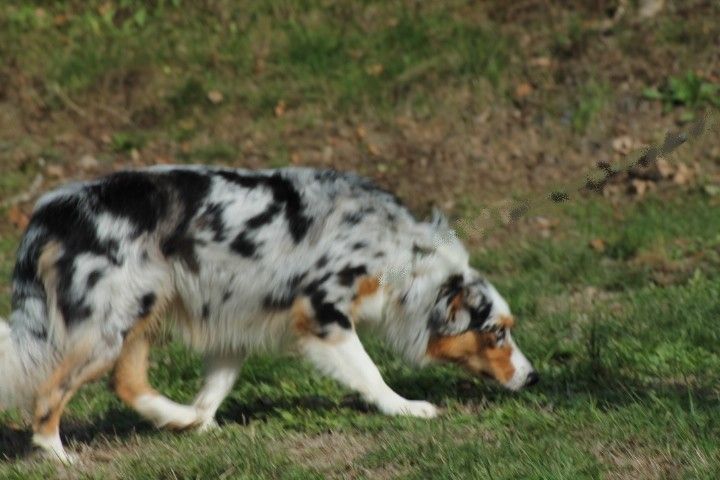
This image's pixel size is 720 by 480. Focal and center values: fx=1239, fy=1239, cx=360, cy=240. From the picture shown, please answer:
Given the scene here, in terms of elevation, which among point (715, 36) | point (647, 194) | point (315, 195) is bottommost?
point (647, 194)

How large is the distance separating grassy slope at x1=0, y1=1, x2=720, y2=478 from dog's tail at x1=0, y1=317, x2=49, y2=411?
0.31 metres

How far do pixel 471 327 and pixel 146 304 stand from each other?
171 centimetres

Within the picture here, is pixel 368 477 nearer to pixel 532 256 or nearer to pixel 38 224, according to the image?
pixel 38 224

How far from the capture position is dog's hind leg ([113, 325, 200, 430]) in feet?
19.6

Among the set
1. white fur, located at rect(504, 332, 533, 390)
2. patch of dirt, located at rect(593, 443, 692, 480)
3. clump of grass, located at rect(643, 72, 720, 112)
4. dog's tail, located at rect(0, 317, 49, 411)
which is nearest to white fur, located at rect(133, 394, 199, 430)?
dog's tail, located at rect(0, 317, 49, 411)

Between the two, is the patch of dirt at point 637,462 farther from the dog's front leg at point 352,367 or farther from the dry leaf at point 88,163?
the dry leaf at point 88,163

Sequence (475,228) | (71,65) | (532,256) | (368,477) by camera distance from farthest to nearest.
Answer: (71,65)
(532,256)
(368,477)
(475,228)

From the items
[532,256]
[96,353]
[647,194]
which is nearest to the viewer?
[96,353]

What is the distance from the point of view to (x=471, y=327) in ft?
21.0

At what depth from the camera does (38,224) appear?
225 inches

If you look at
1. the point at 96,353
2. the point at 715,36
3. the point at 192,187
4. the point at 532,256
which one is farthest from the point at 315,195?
the point at 715,36

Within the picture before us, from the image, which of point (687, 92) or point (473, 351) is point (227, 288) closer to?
point (473, 351)

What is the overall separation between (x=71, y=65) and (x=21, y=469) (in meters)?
8.74

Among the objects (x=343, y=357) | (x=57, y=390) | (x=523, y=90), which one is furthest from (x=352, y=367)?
(x=523, y=90)
